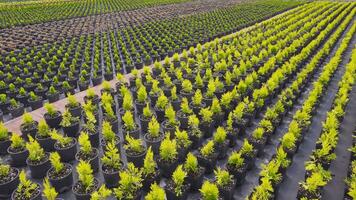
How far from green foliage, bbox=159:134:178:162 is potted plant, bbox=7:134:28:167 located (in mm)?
3432

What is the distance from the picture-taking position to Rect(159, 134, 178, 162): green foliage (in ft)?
20.3

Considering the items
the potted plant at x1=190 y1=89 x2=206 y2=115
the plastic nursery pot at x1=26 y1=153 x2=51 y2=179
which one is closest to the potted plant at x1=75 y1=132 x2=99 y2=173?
the plastic nursery pot at x1=26 y1=153 x2=51 y2=179

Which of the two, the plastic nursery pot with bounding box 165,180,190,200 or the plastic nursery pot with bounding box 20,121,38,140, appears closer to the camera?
the plastic nursery pot with bounding box 165,180,190,200

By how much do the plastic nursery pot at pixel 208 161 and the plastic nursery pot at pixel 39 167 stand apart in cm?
355

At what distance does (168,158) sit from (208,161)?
923mm

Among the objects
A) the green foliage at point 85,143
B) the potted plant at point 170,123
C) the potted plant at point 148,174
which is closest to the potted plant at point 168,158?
the potted plant at point 148,174

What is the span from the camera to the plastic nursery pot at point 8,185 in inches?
230

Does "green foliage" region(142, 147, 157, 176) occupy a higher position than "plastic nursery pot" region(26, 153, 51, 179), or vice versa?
"green foliage" region(142, 147, 157, 176)

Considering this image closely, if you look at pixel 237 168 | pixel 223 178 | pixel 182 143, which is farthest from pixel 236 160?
pixel 182 143

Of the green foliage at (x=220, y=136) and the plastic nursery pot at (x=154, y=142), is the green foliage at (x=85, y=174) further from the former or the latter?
the green foliage at (x=220, y=136)

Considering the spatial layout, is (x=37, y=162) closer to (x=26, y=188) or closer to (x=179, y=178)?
(x=26, y=188)

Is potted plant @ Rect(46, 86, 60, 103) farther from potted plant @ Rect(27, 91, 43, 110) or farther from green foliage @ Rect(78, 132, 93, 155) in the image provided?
green foliage @ Rect(78, 132, 93, 155)

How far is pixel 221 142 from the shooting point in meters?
6.89

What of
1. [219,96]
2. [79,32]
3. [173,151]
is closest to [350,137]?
[219,96]
